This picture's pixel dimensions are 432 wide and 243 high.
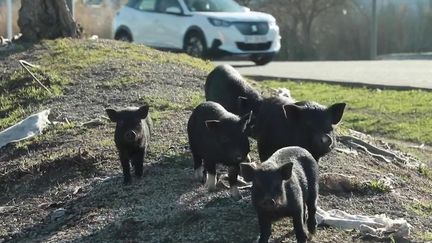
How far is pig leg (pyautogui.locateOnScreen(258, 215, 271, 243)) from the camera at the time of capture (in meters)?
6.54

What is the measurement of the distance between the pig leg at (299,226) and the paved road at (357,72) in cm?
1130

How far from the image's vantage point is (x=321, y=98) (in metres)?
16.2

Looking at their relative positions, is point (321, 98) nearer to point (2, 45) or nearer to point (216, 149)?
point (2, 45)

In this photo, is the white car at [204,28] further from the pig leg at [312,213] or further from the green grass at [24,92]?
the pig leg at [312,213]

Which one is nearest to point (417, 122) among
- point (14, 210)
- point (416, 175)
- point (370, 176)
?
point (416, 175)

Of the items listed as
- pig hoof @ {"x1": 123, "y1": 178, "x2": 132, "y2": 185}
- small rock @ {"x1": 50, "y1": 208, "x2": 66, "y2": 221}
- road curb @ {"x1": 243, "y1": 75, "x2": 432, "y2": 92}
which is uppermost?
pig hoof @ {"x1": 123, "y1": 178, "x2": 132, "y2": 185}

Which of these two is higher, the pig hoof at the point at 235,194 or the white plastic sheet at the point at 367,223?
the pig hoof at the point at 235,194

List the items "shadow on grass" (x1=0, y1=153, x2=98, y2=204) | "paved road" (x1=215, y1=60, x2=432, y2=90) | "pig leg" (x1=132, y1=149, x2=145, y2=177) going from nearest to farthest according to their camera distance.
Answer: "pig leg" (x1=132, y1=149, x2=145, y2=177)
"shadow on grass" (x1=0, y1=153, x2=98, y2=204)
"paved road" (x1=215, y1=60, x2=432, y2=90)

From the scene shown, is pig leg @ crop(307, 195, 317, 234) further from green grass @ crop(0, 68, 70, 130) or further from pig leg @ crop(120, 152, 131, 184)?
green grass @ crop(0, 68, 70, 130)

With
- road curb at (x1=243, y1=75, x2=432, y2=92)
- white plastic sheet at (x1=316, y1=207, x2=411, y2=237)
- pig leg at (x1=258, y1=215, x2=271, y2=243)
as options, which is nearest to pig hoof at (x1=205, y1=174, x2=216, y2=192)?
white plastic sheet at (x1=316, y1=207, x2=411, y2=237)

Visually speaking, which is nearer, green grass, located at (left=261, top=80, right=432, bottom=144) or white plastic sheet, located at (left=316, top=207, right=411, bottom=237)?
A: white plastic sheet, located at (left=316, top=207, right=411, bottom=237)

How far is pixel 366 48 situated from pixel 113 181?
102 ft

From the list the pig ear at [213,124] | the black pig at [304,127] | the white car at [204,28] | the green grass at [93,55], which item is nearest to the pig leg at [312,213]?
the black pig at [304,127]

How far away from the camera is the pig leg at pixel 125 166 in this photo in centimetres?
838
